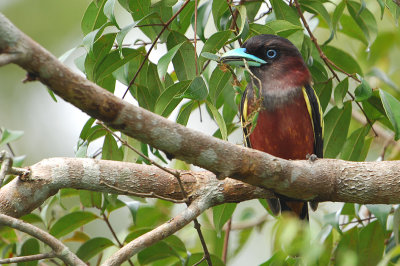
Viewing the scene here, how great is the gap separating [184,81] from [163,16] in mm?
496

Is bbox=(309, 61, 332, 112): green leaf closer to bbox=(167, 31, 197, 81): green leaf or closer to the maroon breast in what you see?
the maroon breast

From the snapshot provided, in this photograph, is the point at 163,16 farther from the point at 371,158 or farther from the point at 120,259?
the point at 371,158

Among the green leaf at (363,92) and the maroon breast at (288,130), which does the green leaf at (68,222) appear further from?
the green leaf at (363,92)

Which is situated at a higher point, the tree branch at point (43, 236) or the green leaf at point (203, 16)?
the green leaf at point (203, 16)

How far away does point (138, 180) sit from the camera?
11.9ft

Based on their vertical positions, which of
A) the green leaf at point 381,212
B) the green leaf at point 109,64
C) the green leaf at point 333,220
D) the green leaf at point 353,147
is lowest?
the green leaf at point 333,220

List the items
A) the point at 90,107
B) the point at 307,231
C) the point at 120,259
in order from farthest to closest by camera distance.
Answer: the point at 120,259 < the point at 90,107 < the point at 307,231

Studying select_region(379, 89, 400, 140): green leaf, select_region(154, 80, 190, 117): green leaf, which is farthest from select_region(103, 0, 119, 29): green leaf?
select_region(379, 89, 400, 140): green leaf

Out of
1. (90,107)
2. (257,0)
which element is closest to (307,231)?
(90,107)

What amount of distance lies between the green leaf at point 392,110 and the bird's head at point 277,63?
94cm

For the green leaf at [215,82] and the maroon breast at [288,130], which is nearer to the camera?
the green leaf at [215,82]

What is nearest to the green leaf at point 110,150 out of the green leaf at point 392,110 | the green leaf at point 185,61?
the green leaf at point 185,61

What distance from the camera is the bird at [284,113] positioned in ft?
14.7

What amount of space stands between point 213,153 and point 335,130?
1.69 meters
